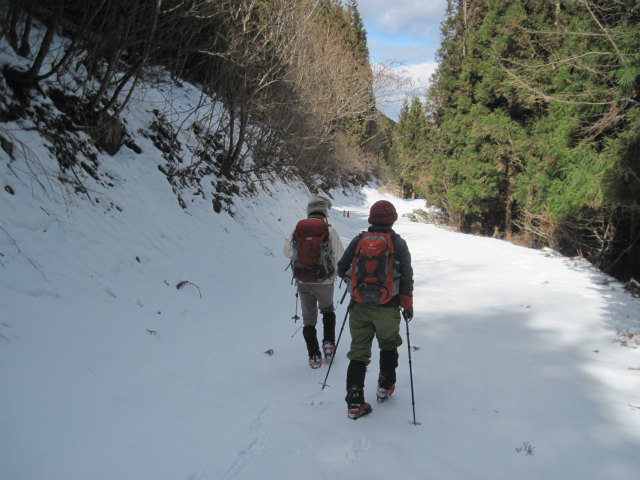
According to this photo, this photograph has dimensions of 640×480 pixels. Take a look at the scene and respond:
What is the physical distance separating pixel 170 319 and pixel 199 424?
1943mm

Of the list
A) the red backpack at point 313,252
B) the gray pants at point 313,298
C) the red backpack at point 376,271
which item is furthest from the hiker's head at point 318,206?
the red backpack at point 376,271

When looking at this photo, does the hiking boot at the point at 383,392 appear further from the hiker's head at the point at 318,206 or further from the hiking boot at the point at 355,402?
the hiker's head at the point at 318,206

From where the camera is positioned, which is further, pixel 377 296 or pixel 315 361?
pixel 315 361

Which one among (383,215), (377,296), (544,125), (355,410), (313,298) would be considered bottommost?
(355,410)

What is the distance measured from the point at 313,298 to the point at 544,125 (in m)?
12.3

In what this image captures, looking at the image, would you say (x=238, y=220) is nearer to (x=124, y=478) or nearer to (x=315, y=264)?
(x=315, y=264)

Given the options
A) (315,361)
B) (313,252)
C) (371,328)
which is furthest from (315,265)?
(315,361)

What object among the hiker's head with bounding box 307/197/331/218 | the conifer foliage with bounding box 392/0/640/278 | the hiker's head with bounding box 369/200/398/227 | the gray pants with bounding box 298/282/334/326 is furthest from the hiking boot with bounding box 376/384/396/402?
the conifer foliage with bounding box 392/0/640/278

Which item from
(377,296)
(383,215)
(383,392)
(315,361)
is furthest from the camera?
(315,361)

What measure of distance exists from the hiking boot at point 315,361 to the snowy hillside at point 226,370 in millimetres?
104

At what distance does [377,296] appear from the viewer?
2.96 metres

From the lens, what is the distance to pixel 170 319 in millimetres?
4531

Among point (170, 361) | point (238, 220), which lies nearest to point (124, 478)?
point (170, 361)

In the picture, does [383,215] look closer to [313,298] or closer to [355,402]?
[313,298]
